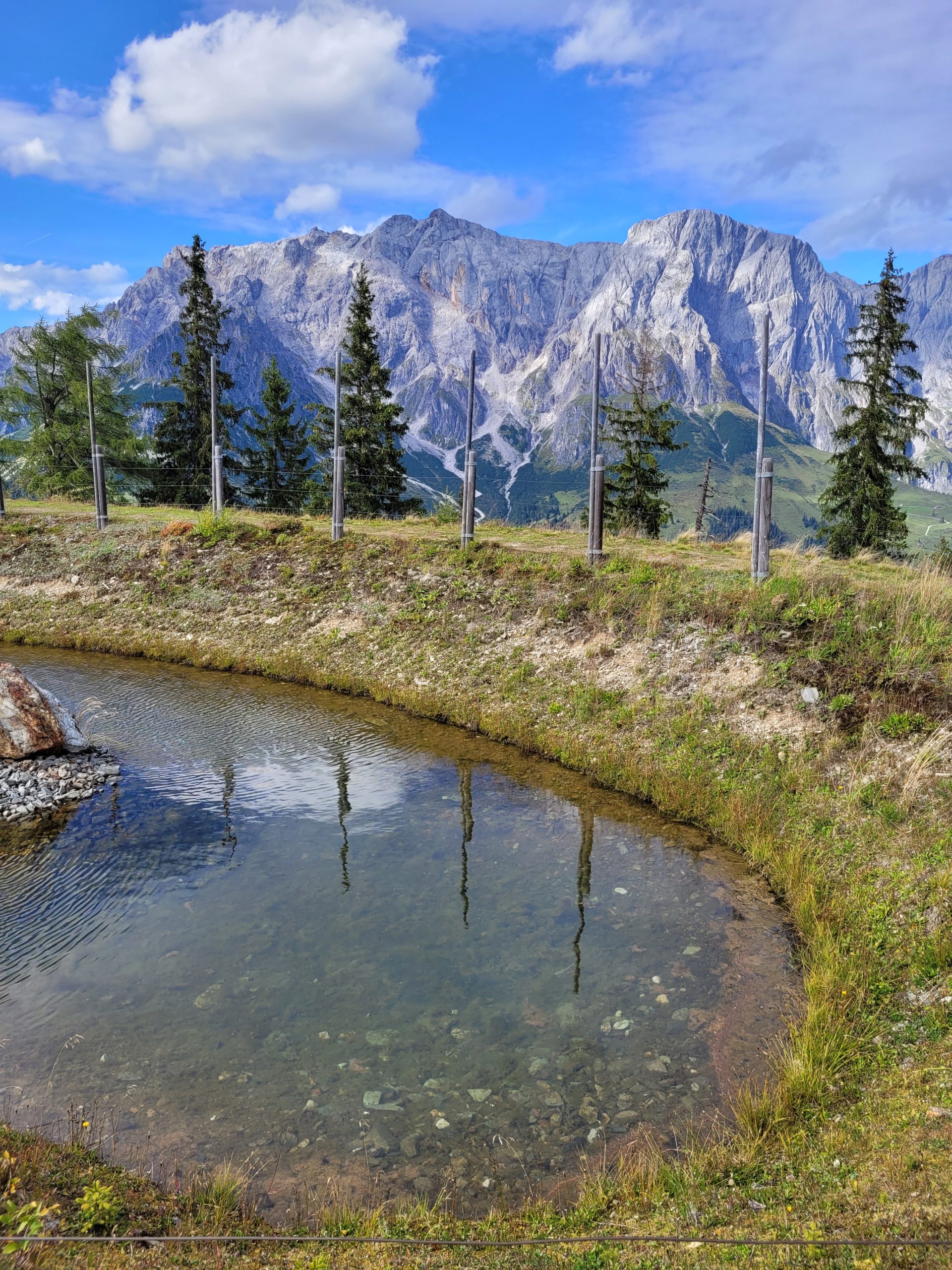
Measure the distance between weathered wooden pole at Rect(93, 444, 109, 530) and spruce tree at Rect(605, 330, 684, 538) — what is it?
23567 mm

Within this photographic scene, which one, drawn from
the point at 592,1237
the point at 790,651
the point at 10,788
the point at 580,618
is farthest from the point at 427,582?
the point at 592,1237

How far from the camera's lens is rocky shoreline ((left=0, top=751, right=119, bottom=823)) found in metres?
12.5

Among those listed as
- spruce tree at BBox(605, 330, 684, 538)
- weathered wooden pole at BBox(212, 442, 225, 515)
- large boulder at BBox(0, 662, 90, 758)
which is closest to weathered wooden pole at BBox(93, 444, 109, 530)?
weathered wooden pole at BBox(212, 442, 225, 515)

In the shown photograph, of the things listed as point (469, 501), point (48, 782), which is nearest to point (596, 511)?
point (469, 501)

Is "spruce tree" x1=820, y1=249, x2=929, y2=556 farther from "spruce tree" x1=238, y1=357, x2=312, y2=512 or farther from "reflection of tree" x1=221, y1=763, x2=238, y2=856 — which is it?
"reflection of tree" x1=221, y1=763, x2=238, y2=856

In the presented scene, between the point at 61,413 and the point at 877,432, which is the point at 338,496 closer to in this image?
the point at 877,432

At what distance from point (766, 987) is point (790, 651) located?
327 inches

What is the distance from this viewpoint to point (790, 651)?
1517 cm

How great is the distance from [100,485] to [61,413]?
23689 millimetres

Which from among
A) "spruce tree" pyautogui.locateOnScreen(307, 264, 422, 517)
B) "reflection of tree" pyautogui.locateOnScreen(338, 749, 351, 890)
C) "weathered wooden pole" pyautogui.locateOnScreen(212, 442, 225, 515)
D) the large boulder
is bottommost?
"reflection of tree" pyautogui.locateOnScreen(338, 749, 351, 890)

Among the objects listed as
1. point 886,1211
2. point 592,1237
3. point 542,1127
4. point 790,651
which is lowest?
point 542,1127

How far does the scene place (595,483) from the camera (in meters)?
21.1

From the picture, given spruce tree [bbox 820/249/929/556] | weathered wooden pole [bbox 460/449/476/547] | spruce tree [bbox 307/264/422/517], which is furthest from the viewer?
spruce tree [bbox 307/264/422/517]

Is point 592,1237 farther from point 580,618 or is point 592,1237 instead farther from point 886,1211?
point 580,618
